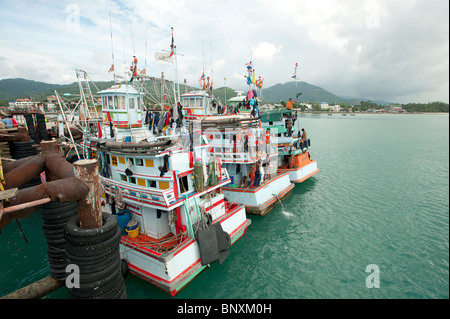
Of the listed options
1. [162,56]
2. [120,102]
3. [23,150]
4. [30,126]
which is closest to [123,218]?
[120,102]

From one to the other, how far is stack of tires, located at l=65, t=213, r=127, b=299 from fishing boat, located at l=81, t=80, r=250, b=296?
230cm

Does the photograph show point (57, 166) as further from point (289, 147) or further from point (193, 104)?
point (289, 147)

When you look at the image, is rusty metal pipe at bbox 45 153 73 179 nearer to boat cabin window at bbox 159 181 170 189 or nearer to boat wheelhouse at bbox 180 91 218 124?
boat cabin window at bbox 159 181 170 189

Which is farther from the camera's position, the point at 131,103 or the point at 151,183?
the point at 131,103

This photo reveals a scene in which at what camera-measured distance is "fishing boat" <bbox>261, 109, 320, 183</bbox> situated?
67.9 ft

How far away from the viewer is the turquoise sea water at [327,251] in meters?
9.41

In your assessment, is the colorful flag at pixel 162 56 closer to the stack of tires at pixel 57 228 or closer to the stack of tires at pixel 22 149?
the stack of tires at pixel 57 228

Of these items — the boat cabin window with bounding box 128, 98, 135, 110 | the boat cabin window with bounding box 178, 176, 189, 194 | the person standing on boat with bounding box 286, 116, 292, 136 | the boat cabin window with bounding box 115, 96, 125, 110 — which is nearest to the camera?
the boat cabin window with bounding box 178, 176, 189, 194

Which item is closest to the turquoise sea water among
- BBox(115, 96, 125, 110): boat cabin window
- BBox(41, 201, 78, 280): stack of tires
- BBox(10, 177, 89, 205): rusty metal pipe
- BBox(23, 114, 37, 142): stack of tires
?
BBox(41, 201, 78, 280): stack of tires

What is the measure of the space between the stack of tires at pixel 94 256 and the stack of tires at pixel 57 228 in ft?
9.12

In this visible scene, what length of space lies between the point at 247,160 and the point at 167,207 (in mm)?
7821

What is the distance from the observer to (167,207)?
8680 millimetres

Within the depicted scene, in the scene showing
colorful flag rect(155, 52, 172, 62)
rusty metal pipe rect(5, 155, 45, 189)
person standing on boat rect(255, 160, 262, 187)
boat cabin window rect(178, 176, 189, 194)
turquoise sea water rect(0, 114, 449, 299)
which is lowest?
turquoise sea water rect(0, 114, 449, 299)

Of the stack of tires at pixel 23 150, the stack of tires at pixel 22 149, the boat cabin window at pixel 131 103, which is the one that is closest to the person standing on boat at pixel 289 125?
the boat cabin window at pixel 131 103
